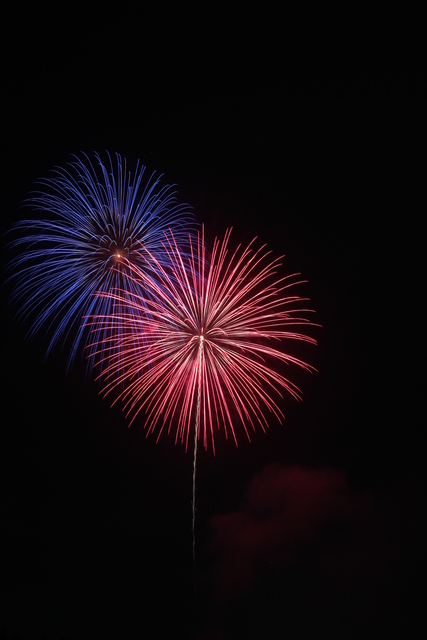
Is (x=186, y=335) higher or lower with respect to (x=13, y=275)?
lower

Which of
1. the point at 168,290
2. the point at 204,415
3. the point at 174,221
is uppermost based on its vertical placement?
the point at 174,221

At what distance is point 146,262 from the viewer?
12625mm

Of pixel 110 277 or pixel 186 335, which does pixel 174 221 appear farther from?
pixel 186 335

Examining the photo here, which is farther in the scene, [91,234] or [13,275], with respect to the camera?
[13,275]

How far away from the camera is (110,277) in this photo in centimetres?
1268

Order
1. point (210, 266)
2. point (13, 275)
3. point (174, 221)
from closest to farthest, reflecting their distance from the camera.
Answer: point (210, 266) < point (174, 221) < point (13, 275)

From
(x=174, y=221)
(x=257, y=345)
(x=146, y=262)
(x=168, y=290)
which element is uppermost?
(x=174, y=221)

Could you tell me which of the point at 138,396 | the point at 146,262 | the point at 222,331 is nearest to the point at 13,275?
the point at 146,262

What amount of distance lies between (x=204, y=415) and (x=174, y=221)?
4956mm

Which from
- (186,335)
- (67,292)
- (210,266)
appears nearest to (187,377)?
(186,335)

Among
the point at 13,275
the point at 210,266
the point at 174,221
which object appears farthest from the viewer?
the point at 13,275

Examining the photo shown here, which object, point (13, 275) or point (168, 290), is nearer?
point (168, 290)

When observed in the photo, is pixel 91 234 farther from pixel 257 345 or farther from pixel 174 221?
pixel 257 345

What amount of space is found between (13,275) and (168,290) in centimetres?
513
